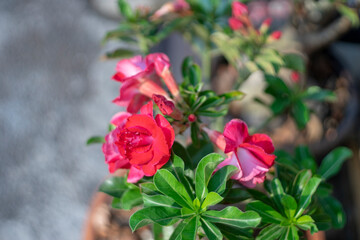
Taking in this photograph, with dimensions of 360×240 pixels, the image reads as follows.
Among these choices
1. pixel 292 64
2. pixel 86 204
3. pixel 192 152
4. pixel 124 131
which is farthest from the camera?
pixel 86 204

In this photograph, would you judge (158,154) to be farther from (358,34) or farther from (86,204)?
(358,34)

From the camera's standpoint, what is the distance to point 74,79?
214 centimetres

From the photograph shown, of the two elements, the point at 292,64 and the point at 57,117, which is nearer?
the point at 292,64

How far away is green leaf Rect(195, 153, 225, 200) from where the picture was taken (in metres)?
0.58

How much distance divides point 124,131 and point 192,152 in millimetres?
273

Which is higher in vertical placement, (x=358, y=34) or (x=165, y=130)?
(x=165, y=130)

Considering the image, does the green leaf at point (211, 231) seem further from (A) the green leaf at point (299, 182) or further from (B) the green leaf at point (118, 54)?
(B) the green leaf at point (118, 54)

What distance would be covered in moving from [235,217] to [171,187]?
107mm

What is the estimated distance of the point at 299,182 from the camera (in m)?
0.69

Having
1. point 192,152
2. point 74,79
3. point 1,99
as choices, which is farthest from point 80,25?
point 192,152

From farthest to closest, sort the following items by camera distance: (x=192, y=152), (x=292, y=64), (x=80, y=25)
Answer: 1. (x=80, y=25)
2. (x=292, y=64)
3. (x=192, y=152)

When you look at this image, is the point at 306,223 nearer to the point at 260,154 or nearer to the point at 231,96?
the point at 260,154

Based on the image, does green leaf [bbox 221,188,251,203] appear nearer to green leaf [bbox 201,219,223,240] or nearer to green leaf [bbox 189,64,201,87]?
green leaf [bbox 201,219,223,240]

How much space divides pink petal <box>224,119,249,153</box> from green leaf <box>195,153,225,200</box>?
3 centimetres
